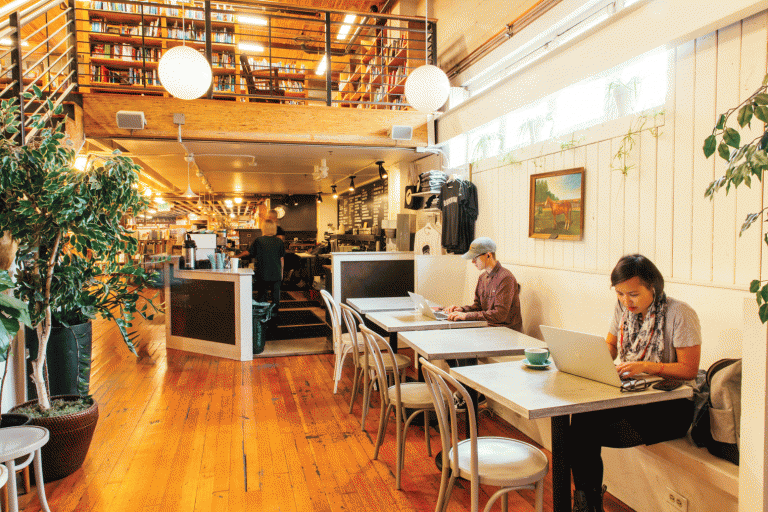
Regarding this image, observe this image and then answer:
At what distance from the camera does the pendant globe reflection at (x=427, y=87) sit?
4047mm

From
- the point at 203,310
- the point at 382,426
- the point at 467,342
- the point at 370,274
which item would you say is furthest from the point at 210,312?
the point at 467,342

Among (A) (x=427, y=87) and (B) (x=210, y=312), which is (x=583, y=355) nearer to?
(A) (x=427, y=87)

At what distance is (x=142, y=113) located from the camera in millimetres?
5098

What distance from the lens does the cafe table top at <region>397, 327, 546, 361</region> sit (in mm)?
2693

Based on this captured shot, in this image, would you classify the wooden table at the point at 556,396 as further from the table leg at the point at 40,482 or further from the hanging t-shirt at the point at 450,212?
the hanging t-shirt at the point at 450,212

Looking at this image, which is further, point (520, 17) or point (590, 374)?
point (520, 17)

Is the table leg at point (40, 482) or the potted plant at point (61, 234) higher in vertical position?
the potted plant at point (61, 234)

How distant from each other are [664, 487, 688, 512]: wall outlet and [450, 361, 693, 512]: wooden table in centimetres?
62

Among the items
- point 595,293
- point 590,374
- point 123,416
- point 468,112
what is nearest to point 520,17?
point 468,112

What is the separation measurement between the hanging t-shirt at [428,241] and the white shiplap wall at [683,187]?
2.12 metres

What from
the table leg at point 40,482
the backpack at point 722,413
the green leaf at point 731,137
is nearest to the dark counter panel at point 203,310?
the table leg at point 40,482

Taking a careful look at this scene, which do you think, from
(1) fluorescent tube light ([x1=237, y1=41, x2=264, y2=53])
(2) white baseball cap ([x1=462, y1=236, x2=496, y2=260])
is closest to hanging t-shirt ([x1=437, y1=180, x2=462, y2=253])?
(2) white baseball cap ([x1=462, y1=236, x2=496, y2=260])

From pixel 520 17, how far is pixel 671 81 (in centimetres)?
210

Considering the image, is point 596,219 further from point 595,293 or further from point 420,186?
point 420,186
